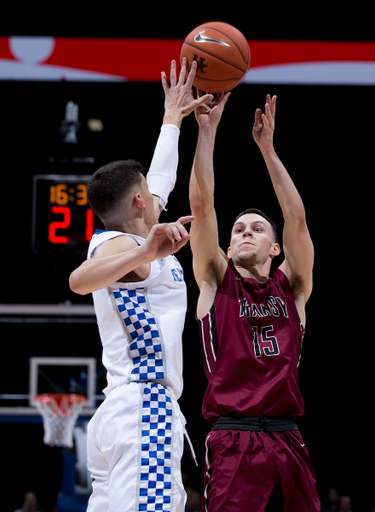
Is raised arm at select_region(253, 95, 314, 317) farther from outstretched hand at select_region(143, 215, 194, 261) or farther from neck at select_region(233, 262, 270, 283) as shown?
outstretched hand at select_region(143, 215, 194, 261)

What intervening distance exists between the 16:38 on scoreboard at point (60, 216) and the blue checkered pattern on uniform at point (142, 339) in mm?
5070

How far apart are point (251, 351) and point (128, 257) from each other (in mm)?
1341

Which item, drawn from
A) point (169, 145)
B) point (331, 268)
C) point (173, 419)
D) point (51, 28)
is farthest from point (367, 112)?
point (173, 419)

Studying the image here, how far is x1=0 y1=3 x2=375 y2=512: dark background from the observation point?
27.5ft

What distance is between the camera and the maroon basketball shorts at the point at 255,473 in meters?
3.31

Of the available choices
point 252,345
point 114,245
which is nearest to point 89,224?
point 252,345

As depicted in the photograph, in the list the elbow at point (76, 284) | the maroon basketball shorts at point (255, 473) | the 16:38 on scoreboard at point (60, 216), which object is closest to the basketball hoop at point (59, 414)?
the 16:38 on scoreboard at point (60, 216)

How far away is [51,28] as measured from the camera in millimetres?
8352

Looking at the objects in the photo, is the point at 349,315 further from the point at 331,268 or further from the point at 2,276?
the point at 2,276

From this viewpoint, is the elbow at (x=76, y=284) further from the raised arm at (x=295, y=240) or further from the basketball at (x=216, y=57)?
the basketball at (x=216, y=57)

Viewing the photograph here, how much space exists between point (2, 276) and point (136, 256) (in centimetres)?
1309

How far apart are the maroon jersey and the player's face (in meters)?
0.16

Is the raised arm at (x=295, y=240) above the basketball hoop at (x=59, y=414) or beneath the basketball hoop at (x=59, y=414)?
above

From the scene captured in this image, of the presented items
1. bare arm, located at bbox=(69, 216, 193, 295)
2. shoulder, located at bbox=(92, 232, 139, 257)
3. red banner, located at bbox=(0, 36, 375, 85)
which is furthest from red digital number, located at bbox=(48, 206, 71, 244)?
bare arm, located at bbox=(69, 216, 193, 295)
